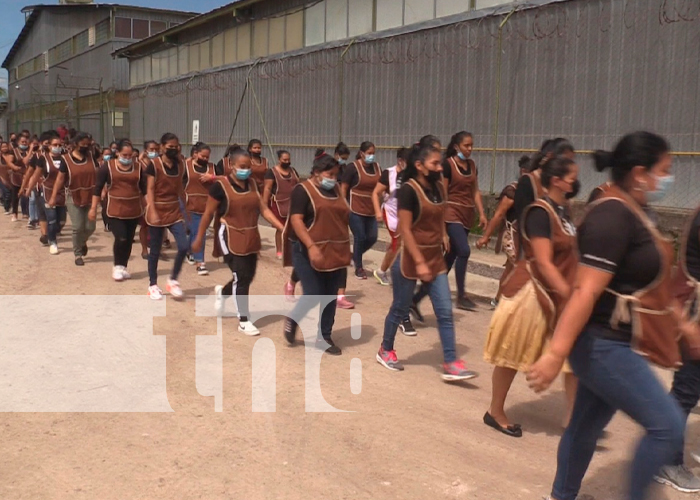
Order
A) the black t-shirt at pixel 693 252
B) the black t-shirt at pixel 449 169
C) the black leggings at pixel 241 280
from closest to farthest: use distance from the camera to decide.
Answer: the black t-shirt at pixel 693 252 → the black leggings at pixel 241 280 → the black t-shirt at pixel 449 169

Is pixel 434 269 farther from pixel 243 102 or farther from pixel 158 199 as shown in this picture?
pixel 243 102

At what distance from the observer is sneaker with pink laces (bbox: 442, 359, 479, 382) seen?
5.76 m

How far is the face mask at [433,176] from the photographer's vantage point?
5925mm

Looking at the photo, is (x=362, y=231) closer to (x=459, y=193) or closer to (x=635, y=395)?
(x=459, y=193)

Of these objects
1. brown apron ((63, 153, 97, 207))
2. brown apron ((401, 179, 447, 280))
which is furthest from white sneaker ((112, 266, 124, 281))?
brown apron ((401, 179, 447, 280))

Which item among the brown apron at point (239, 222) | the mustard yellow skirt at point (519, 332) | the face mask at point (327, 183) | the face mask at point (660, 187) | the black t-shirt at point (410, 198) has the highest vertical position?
the face mask at point (660, 187)

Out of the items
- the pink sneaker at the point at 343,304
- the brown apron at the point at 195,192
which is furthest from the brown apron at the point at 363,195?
the brown apron at the point at 195,192

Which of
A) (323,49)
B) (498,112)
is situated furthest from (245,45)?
(498,112)

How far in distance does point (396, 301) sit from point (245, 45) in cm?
1945

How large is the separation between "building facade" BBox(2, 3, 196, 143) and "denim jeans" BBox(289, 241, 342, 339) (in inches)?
1123

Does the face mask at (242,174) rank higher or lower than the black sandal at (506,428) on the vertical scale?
higher

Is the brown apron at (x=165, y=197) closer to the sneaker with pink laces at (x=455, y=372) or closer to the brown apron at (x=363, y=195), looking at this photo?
the brown apron at (x=363, y=195)

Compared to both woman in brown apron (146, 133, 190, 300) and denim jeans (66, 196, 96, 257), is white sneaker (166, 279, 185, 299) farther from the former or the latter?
denim jeans (66, 196, 96, 257)

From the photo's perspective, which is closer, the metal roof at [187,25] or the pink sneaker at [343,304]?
the pink sneaker at [343,304]
